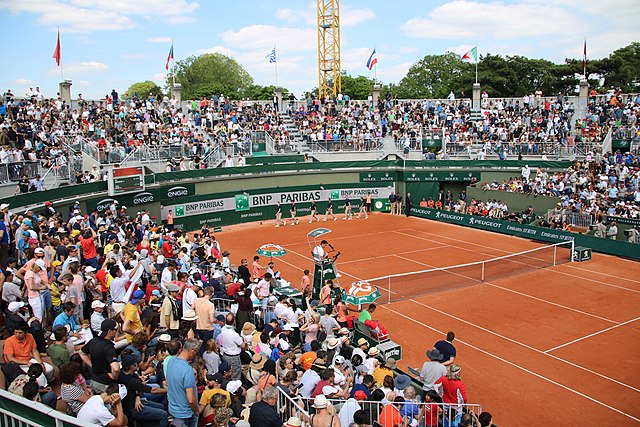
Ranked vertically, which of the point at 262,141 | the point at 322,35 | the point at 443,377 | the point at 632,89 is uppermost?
the point at 322,35

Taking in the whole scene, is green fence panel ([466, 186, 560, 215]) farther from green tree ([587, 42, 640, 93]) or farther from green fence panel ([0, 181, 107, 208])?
green tree ([587, 42, 640, 93])

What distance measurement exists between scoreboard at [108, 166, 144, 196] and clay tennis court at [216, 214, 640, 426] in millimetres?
5939

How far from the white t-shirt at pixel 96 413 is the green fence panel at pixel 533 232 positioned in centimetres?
2577

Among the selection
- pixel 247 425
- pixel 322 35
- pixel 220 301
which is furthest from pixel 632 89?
pixel 247 425

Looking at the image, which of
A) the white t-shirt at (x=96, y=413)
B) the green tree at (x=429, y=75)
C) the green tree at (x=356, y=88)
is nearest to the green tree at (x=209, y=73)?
the green tree at (x=356, y=88)

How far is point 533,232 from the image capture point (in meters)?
30.4

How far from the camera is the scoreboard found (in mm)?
28719

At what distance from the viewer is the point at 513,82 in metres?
73.0

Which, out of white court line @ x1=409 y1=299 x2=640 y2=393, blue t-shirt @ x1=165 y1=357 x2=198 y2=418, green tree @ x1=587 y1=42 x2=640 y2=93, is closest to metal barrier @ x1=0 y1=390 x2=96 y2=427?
blue t-shirt @ x1=165 y1=357 x2=198 y2=418

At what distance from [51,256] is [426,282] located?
1402 cm

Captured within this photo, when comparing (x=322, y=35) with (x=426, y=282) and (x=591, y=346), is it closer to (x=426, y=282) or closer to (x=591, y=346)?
(x=426, y=282)

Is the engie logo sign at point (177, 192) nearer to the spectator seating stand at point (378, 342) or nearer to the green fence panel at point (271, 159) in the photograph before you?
the green fence panel at point (271, 159)

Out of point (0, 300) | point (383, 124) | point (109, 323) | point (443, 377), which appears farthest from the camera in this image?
point (383, 124)

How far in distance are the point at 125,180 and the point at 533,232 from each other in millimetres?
22298
